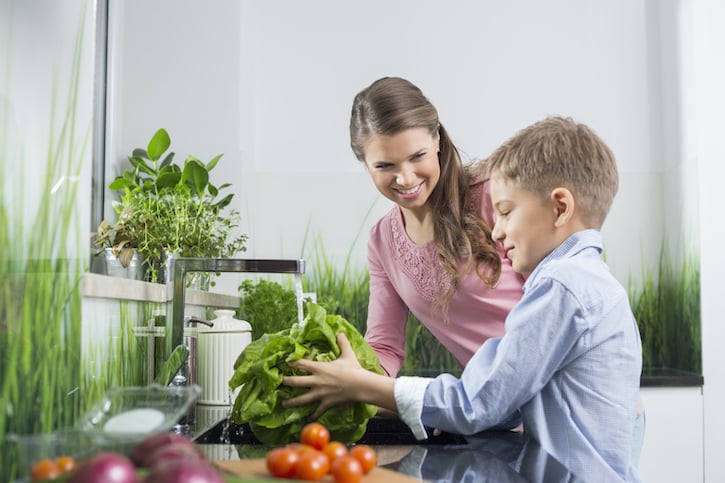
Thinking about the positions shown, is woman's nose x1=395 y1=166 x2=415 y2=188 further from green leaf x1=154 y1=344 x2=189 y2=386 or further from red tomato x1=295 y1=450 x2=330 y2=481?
red tomato x1=295 y1=450 x2=330 y2=481

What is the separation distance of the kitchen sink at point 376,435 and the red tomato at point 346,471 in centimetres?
63

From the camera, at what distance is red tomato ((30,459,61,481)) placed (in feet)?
1.75

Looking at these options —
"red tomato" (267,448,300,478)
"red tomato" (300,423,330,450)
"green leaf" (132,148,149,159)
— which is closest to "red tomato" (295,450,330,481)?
"red tomato" (267,448,300,478)

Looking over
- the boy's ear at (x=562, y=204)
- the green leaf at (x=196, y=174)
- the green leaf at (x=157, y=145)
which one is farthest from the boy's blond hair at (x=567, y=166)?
the green leaf at (x=157, y=145)

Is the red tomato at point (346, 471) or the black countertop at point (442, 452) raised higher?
the red tomato at point (346, 471)

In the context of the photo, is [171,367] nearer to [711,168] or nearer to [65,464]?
[65,464]

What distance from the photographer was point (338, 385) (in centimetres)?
116

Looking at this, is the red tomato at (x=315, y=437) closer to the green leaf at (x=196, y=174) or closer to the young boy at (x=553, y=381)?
the young boy at (x=553, y=381)

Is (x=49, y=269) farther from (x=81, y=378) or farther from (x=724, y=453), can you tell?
(x=724, y=453)

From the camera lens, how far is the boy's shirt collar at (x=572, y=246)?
4.16 ft

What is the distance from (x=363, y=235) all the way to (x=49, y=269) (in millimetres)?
2383

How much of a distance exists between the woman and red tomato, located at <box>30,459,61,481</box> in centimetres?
141

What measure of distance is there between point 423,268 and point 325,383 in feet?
3.05

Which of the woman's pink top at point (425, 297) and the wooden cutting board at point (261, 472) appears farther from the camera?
the woman's pink top at point (425, 297)
